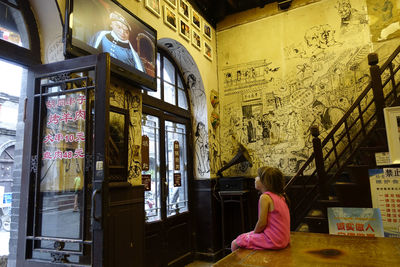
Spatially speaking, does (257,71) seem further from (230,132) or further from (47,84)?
(47,84)

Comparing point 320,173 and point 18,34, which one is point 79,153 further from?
point 320,173

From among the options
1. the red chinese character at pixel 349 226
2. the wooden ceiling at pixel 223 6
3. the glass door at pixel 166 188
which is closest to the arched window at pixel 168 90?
the glass door at pixel 166 188

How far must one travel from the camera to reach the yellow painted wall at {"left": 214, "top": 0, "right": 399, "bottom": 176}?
449 cm

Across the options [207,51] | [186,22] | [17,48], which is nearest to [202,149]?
[207,51]

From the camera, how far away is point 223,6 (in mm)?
5254

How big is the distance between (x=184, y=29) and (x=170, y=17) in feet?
1.33

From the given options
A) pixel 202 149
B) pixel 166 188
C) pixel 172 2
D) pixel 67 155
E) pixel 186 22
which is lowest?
pixel 166 188

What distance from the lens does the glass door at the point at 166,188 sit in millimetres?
3729

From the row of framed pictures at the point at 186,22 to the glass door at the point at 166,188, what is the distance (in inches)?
54.0

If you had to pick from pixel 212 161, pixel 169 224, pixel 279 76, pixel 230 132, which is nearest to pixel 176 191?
pixel 169 224

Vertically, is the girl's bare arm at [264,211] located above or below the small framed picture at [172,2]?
below

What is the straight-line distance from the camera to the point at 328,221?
325 cm

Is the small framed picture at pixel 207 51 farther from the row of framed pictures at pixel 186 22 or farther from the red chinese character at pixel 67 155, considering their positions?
the red chinese character at pixel 67 155

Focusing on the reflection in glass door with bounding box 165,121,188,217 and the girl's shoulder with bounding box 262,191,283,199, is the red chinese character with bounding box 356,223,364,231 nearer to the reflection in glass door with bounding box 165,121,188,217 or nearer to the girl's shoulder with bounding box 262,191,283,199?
the girl's shoulder with bounding box 262,191,283,199
